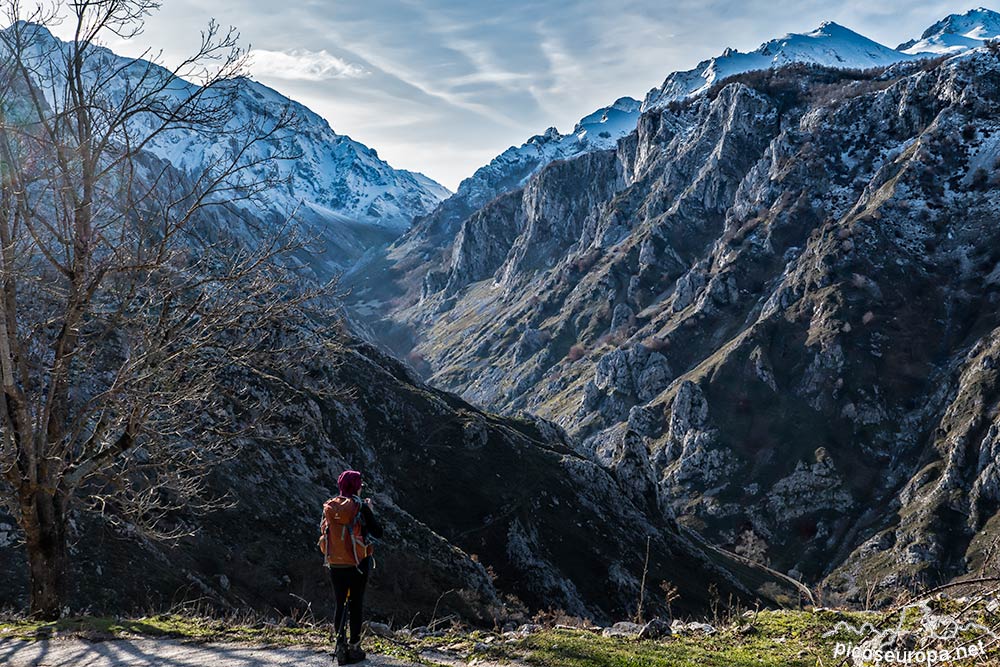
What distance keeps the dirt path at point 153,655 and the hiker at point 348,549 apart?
43 cm

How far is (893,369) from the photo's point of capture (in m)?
122

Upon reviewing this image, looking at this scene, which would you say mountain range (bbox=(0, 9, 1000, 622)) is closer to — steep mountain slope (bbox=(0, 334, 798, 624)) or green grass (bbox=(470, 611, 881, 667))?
steep mountain slope (bbox=(0, 334, 798, 624))

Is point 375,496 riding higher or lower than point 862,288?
lower

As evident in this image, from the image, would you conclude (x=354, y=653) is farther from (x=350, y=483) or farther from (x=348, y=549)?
(x=350, y=483)

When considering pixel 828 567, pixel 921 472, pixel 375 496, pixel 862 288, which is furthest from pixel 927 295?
pixel 375 496

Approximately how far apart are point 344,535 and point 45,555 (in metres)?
8.51

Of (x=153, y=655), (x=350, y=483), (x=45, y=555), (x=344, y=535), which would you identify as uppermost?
(x=350, y=483)

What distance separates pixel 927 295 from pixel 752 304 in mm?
33940

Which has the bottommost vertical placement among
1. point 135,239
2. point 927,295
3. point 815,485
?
point 815,485

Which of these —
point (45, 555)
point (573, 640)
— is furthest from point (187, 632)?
point (573, 640)

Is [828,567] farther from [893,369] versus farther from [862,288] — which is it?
[862,288]

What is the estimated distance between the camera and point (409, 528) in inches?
1387

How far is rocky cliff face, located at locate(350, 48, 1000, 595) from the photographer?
3895 inches

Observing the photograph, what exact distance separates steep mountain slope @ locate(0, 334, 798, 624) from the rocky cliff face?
12.0m
